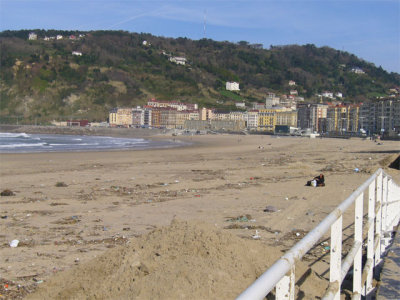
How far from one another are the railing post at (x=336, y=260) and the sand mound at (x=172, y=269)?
3.51ft

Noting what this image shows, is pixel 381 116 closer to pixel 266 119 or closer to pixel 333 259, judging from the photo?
pixel 266 119

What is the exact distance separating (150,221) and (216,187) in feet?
16.6

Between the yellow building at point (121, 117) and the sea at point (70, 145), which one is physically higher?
the yellow building at point (121, 117)

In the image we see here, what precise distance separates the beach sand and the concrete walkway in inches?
21.0

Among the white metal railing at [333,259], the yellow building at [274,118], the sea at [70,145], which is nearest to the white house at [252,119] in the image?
the yellow building at [274,118]

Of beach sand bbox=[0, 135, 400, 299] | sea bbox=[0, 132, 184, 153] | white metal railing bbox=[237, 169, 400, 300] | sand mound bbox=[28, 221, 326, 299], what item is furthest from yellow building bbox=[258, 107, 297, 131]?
sand mound bbox=[28, 221, 326, 299]

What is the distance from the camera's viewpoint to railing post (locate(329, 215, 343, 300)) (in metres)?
2.27

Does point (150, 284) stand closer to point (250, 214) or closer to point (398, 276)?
point (398, 276)

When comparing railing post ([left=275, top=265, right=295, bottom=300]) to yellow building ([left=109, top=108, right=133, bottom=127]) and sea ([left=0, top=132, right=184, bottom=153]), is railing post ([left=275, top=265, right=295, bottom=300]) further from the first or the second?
yellow building ([left=109, top=108, right=133, bottom=127])

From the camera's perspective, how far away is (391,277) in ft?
13.7

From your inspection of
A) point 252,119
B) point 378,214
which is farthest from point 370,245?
point 252,119

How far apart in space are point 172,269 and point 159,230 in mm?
974

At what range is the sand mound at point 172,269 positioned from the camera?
322 cm

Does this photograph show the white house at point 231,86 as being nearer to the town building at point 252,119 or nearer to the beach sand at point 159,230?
the town building at point 252,119
